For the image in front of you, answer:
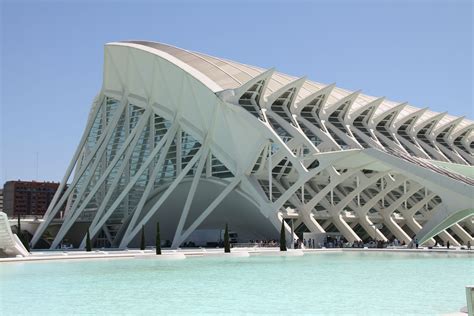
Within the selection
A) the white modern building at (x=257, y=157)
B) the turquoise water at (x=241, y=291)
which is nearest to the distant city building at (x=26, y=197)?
the white modern building at (x=257, y=157)

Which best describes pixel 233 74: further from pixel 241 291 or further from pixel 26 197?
pixel 26 197

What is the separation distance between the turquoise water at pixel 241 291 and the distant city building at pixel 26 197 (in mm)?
158518

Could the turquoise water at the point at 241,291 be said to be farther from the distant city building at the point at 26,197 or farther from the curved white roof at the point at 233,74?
the distant city building at the point at 26,197

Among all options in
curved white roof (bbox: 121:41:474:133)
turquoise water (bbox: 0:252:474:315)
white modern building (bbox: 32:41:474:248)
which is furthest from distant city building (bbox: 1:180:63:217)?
turquoise water (bbox: 0:252:474:315)

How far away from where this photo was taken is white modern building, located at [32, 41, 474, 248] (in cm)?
4794

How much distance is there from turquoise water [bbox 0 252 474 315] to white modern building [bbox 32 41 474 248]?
2179cm

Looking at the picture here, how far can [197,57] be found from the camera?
192 feet

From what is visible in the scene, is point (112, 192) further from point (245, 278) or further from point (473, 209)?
point (245, 278)

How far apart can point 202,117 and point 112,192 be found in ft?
39.4

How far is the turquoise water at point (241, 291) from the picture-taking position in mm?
14227

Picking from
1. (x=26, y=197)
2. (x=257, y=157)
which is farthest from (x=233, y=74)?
(x=26, y=197)

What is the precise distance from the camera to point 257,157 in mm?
49625

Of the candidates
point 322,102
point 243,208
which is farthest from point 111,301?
point 322,102

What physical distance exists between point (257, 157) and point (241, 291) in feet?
106
